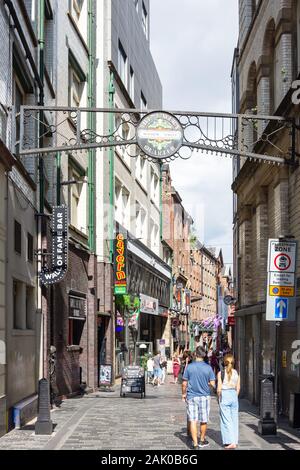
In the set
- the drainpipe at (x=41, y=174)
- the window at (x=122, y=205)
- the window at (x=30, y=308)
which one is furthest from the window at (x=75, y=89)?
the window at (x=30, y=308)

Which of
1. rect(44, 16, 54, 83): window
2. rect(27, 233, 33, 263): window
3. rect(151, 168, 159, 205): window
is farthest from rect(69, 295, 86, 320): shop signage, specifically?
rect(151, 168, 159, 205): window

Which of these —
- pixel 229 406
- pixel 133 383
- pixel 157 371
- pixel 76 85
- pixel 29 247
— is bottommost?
pixel 157 371

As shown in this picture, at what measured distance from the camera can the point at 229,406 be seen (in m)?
12.8

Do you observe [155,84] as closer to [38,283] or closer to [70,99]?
[70,99]

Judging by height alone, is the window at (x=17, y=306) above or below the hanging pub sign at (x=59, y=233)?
below

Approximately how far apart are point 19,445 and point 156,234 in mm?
36963

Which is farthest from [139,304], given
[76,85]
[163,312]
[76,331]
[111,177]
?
[76,85]

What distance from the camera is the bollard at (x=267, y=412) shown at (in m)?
14.6

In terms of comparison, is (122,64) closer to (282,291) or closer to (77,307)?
(77,307)

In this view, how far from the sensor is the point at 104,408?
70.2 ft

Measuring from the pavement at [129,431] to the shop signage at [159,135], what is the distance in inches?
220

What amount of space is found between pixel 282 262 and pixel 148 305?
97.3 ft

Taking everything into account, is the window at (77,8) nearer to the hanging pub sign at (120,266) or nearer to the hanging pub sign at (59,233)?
the hanging pub sign at (120,266)

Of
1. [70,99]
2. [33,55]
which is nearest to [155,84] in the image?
[70,99]
